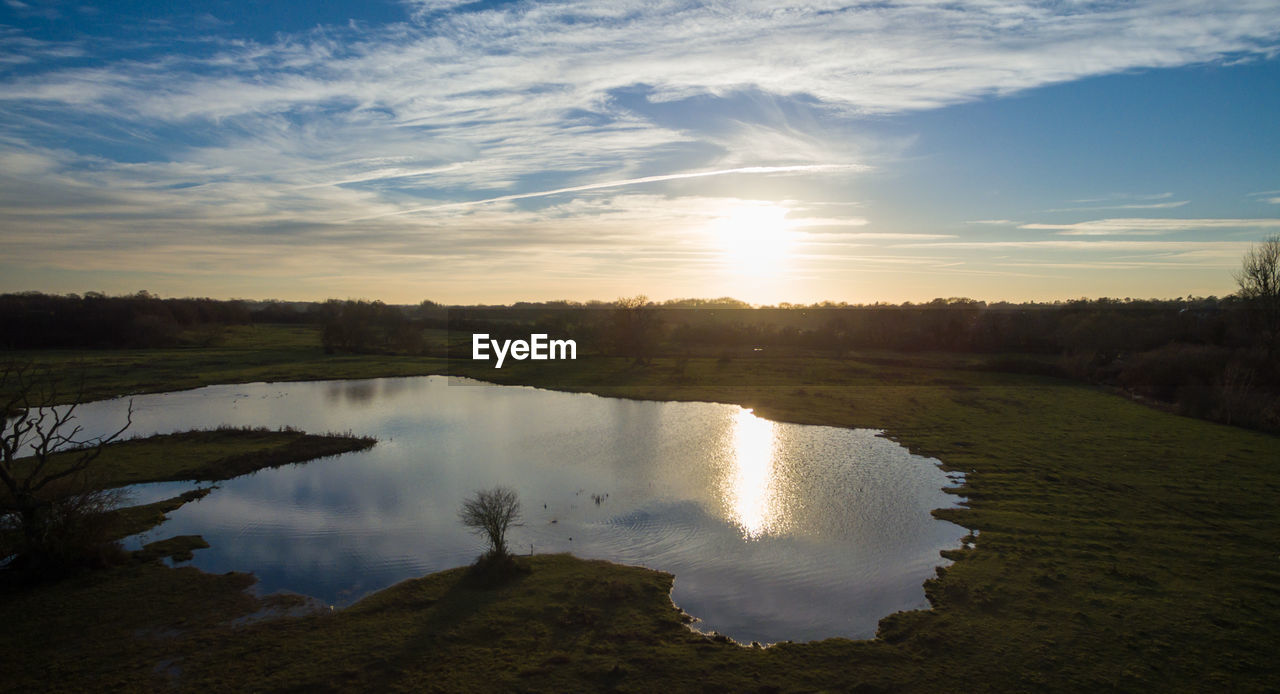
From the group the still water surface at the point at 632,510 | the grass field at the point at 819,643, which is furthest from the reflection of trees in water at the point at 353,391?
the grass field at the point at 819,643

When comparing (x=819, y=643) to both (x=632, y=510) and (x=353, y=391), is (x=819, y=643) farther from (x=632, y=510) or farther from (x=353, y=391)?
(x=353, y=391)

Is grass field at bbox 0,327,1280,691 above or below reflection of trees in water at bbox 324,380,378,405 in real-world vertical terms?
below

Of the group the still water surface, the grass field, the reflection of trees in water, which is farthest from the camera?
the reflection of trees in water

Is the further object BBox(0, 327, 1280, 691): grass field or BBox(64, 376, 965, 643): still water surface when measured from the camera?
BBox(64, 376, 965, 643): still water surface

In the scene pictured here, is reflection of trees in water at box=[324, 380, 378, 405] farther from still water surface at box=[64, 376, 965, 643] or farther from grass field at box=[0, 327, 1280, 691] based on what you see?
grass field at box=[0, 327, 1280, 691]

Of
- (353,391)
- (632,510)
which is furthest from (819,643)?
(353,391)

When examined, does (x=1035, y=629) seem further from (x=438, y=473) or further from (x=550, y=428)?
(x=550, y=428)

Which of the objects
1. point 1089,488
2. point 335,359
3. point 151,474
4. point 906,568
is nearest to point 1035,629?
point 906,568

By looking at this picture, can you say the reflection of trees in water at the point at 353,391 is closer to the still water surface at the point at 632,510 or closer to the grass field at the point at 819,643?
the still water surface at the point at 632,510

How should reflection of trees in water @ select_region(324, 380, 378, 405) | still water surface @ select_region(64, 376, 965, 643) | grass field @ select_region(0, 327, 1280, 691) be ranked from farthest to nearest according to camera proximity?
reflection of trees in water @ select_region(324, 380, 378, 405) < still water surface @ select_region(64, 376, 965, 643) < grass field @ select_region(0, 327, 1280, 691)

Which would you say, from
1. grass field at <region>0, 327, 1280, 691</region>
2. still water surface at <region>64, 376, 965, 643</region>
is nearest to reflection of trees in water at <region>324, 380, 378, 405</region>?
still water surface at <region>64, 376, 965, 643</region>
